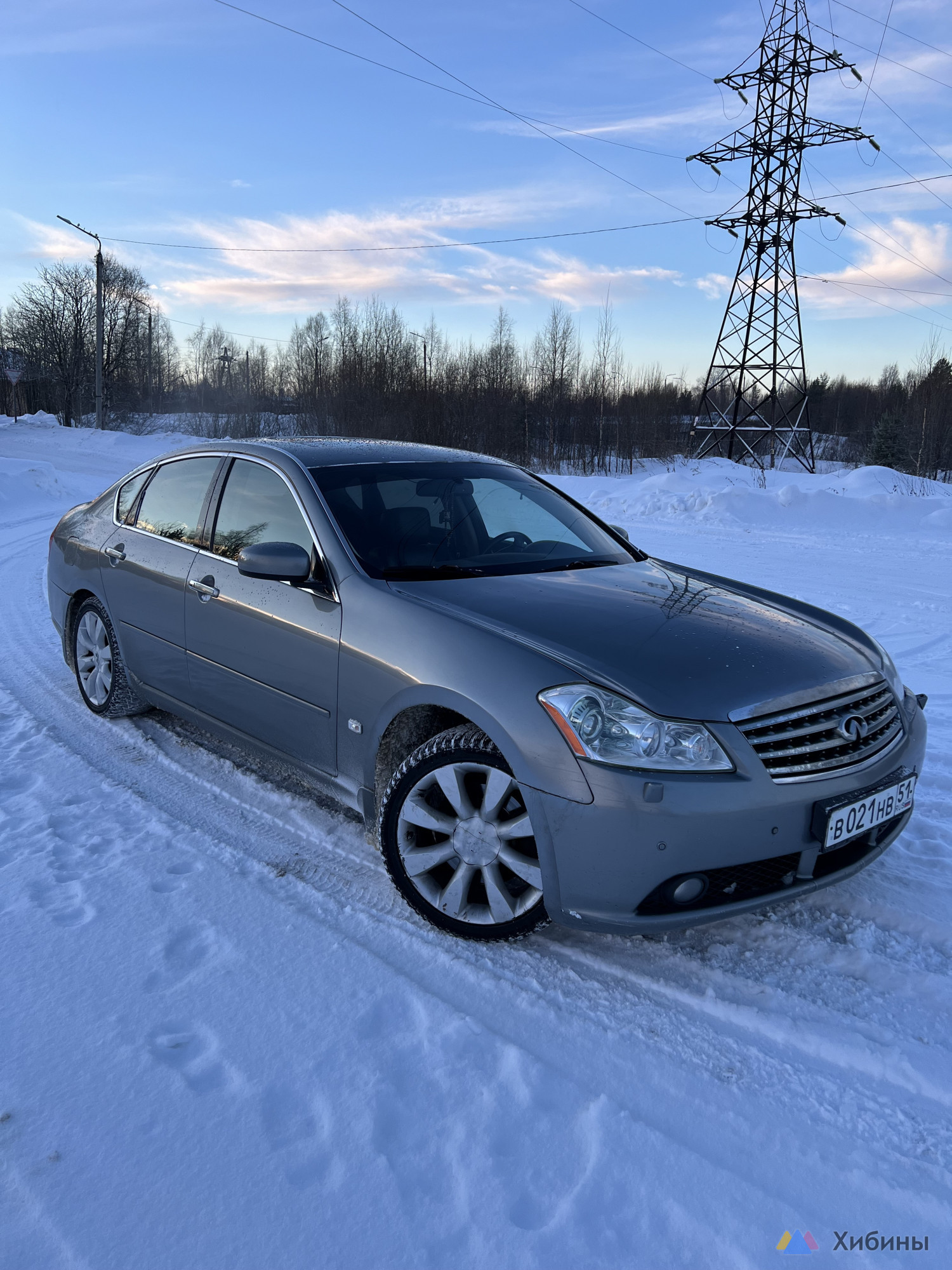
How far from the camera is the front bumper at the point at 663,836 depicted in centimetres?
238

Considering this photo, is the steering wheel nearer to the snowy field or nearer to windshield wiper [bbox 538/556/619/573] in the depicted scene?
windshield wiper [bbox 538/556/619/573]

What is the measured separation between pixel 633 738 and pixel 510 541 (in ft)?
5.04

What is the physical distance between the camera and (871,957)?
276 cm

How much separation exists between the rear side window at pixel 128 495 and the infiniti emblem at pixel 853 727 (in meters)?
3.72

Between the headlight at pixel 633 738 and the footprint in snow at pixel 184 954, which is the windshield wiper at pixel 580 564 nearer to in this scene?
the headlight at pixel 633 738

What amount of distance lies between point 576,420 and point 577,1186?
34.2 meters

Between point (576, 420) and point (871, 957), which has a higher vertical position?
point (576, 420)

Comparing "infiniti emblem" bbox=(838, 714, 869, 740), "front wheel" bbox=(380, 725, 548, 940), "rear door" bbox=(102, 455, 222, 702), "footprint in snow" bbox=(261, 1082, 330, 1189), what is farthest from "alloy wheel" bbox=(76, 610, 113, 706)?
"infiniti emblem" bbox=(838, 714, 869, 740)

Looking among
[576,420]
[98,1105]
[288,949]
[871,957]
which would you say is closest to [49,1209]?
[98,1105]

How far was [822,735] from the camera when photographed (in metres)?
2.66

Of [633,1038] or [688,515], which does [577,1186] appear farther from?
[688,515]

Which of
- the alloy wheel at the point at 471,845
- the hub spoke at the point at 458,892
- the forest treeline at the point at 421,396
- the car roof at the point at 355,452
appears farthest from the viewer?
the forest treeline at the point at 421,396

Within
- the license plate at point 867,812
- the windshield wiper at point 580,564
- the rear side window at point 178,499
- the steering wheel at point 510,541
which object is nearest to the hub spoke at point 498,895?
the license plate at point 867,812

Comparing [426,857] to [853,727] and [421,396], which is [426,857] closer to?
[853,727]
